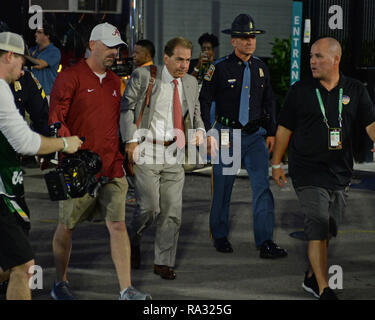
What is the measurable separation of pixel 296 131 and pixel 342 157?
424 mm

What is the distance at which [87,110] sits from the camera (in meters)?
5.79

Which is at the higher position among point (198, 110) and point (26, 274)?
point (198, 110)

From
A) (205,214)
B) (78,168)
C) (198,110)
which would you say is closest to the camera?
(78,168)

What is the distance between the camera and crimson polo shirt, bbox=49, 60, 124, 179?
227 inches

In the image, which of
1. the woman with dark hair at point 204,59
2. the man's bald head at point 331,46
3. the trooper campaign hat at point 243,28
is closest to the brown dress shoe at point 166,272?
the man's bald head at point 331,46

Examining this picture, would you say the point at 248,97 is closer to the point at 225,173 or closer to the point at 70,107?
the point at 225,173

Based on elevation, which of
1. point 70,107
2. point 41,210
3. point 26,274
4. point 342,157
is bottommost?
point 41,210

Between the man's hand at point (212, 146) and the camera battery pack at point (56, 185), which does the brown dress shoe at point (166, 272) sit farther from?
the camera battery pack at point (56, 185)

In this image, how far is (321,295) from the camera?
230 inches

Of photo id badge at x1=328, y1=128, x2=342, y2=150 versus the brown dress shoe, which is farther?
the brown dress shoe

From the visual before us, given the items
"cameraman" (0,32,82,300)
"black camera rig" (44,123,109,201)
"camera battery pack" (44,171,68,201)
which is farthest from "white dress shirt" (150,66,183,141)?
"cameraman" (0,32,82,300)

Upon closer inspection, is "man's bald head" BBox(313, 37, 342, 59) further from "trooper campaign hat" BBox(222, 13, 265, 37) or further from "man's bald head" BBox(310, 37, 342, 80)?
"trooper campaign hat" BBox(222, 13, 265, 37)

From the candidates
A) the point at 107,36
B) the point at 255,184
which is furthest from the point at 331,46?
the point at 255,184
